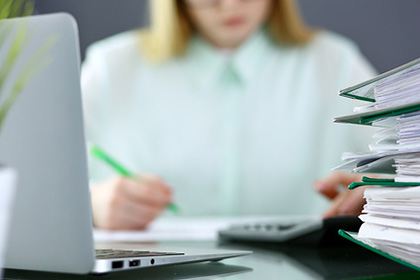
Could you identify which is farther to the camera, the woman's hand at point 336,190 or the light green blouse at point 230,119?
the light green blouse at point 230,119

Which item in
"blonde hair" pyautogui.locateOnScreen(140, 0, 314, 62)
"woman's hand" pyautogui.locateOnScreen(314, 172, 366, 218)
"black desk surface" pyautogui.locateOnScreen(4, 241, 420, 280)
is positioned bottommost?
"black desk surface" pyautogui.locateOnScreen(4, 241, 420, 280)

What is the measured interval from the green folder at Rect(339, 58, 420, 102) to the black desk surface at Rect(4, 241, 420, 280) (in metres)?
0.15

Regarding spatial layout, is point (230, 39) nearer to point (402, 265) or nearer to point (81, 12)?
point (81, 12)

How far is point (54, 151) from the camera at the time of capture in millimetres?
384

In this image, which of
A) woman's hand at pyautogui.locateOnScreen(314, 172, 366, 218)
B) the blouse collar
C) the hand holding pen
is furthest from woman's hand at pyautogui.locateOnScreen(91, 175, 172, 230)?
the blouse collar

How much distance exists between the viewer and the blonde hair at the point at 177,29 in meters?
1.81

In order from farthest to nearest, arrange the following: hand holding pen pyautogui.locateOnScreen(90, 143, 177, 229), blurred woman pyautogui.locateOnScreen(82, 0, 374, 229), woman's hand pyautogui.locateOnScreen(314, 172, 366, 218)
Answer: blurred woman pyautogui.locateOnScreen(82, 0, 374, 229), hand holding pen pyautogui.locateOnScreen(90, 143, 177, 229), woman's hand pyautogui.locateOnScreen(314, 172, 366, 218)

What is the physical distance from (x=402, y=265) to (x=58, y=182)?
1.00ft

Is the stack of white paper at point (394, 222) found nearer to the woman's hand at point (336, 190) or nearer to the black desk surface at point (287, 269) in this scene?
the black desk surface at point (287, 269)

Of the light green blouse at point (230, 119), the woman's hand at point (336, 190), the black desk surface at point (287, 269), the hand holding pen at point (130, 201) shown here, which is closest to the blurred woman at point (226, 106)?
the light green blouse at point (230, 119)

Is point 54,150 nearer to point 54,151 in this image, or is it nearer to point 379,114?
point 54,151

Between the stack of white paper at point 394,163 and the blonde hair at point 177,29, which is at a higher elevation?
the blonde hair at point 177,29

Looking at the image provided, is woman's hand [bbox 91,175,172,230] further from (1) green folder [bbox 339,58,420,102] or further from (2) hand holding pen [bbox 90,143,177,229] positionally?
(1) green folder [bbox 339,58,420,102]

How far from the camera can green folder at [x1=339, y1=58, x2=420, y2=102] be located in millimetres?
451
